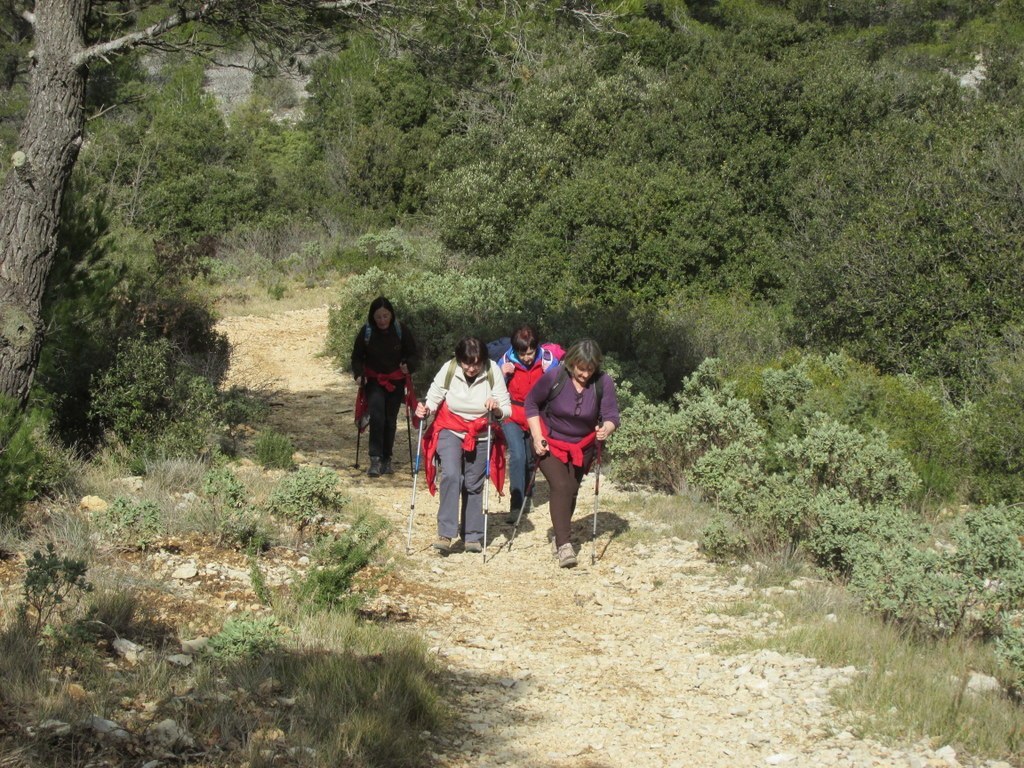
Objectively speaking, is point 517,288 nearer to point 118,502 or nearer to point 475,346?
point 475,346

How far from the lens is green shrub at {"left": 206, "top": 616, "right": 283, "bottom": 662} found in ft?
16.4

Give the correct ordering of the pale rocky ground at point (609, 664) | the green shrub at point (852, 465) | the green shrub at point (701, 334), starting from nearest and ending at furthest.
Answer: the pale rocky ground at point (609, 664) < the green shrub at point (852, 465) < the green shrub at point (701, 334)

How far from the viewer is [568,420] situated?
7.73 m

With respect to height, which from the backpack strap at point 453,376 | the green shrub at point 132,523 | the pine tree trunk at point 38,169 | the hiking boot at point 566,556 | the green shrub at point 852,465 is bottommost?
the hiking boot at point 566,556

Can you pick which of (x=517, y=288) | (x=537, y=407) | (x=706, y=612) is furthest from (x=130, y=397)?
(x=517, y=288)

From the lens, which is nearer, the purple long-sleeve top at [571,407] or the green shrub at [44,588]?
the green shrub at [44,588]

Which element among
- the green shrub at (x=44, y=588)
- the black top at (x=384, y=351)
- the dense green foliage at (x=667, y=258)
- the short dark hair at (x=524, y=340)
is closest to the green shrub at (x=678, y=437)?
the dense green foliage at (x=667, y=258)

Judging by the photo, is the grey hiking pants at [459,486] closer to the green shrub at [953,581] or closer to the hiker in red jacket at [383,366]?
the hiker in red jacket at [383,366]

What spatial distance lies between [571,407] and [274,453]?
380 cm

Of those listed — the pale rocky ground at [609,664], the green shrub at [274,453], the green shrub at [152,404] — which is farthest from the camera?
the green shrub at [274,453]

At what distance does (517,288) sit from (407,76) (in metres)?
18.2

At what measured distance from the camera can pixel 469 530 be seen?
8359 millimetres

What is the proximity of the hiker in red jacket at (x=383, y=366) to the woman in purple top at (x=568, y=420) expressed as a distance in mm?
3206

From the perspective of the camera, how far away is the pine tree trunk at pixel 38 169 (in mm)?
8078
